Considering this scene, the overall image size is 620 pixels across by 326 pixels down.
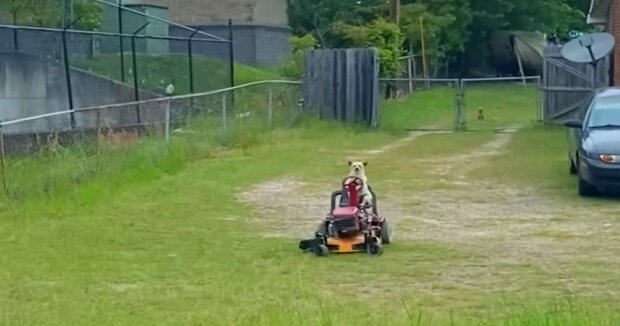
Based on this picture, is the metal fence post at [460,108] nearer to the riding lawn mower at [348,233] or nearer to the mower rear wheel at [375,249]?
the riding lawn mower at [348,233]

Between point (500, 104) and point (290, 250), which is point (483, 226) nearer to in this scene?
point (290, 250)

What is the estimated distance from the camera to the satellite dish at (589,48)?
84.9 feet

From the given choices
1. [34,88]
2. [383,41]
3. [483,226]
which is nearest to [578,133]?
[483,226]

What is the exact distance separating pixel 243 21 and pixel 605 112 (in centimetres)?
2839

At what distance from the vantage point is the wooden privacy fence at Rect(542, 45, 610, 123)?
27.3 metres

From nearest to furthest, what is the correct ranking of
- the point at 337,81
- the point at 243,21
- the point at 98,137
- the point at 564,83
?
the point at 98,137 < the point at 337,81 < the point at 564,83 < the point at 243,21

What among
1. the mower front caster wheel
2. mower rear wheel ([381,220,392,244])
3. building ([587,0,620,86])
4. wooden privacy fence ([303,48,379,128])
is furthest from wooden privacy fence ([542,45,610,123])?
the mower front caster wheel

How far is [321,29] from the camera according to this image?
4984 centimetres

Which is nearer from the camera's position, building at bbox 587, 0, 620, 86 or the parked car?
the parked car

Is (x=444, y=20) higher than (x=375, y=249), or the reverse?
(x=444, y=20)

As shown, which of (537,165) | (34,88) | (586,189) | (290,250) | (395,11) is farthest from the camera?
(395,11)

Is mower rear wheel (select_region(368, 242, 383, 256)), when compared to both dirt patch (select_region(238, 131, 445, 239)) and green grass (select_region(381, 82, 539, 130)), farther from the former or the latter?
green grass (select_region(381, 82, 539, 130))

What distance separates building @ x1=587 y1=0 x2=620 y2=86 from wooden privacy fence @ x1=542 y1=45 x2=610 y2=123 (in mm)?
375

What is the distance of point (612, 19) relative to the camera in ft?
98.4
